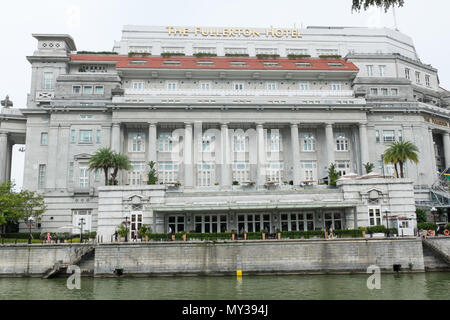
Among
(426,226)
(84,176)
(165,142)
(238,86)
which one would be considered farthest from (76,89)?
(426,226)

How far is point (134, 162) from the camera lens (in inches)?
2367

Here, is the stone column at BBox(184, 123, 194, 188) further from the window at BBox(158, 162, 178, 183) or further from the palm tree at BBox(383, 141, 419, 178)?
the palm tree at BBox(383, 141, 419, 178)

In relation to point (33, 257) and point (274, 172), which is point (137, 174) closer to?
point (274, 172)

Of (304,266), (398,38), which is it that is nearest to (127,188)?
(304,266)

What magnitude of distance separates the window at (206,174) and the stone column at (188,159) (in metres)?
1.98

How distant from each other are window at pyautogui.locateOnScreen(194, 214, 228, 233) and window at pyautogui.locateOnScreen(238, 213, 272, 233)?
1.88 m

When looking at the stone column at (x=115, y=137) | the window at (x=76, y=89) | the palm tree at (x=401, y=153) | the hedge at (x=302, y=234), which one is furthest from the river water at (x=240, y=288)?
the window at (x=76, y=89)

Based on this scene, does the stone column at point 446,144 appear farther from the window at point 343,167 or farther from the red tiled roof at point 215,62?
the red tiled roof at point 215,62

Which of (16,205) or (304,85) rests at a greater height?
(304,85)

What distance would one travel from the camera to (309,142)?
6294 centimetres

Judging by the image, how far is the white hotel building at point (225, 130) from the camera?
48.0m

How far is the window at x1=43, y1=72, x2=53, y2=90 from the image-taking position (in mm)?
65062

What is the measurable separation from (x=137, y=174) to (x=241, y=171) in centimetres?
1538

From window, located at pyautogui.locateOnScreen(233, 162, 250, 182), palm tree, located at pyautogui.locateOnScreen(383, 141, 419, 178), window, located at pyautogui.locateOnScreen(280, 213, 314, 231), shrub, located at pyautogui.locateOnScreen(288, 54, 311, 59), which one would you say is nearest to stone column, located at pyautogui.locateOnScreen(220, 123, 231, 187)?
window, located at pyautogui.locateOnScreen(233, 162, 250, 182)
